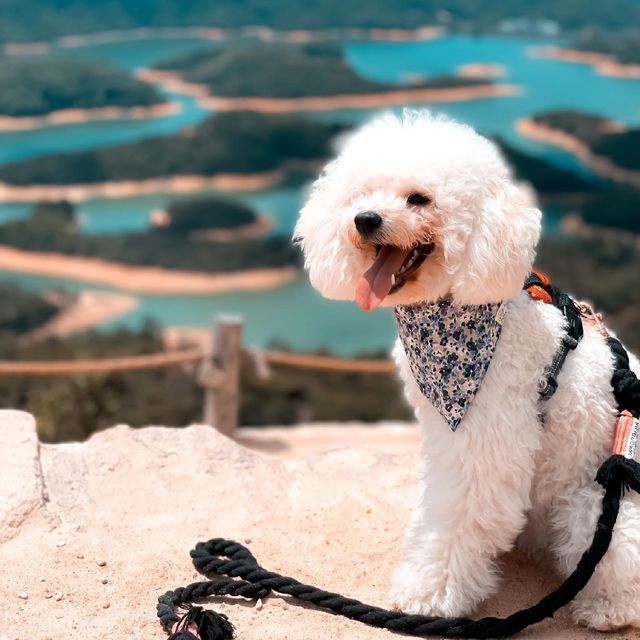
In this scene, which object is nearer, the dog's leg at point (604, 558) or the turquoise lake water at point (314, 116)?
the dog's leg at point (604, 558)

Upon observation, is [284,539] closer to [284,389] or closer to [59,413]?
[59,413]

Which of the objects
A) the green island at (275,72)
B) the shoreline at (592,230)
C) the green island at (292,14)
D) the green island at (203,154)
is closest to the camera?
the shoreline at (592,230)

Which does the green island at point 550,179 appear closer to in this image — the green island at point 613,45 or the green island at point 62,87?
the green island at point 613,45

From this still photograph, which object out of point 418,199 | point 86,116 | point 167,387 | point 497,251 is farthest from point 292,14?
point 497,251

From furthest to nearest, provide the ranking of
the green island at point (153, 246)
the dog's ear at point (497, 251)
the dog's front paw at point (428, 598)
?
the green island at point (153, 246), the dog's front paw at point (428, 598), the dog's ear at point (497, 251)

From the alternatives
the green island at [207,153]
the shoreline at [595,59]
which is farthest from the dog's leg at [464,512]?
the shoreline at [595,59]

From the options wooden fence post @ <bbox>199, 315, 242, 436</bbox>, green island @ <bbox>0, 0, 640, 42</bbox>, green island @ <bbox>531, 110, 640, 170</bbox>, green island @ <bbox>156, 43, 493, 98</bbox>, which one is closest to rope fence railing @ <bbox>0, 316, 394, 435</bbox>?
wooden fence post @ <bbox>199, 315, 242, 436</bbox>

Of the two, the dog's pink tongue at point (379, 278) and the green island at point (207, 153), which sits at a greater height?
the dog's pink tongue at point (379, 278)
